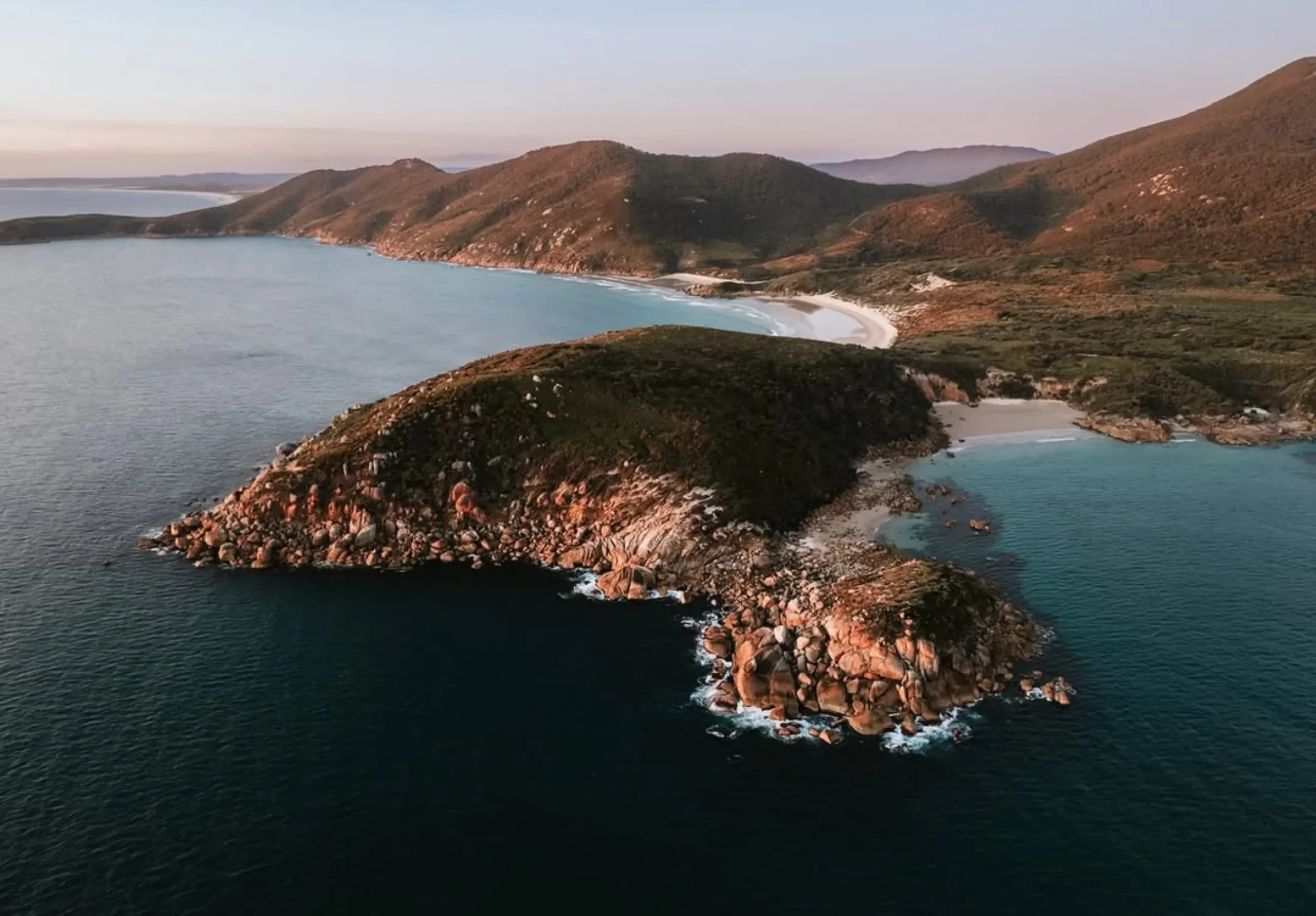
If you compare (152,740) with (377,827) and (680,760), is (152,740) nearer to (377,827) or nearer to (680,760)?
(377,827)

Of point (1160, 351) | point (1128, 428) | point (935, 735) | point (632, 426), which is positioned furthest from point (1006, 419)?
point (935, 735)

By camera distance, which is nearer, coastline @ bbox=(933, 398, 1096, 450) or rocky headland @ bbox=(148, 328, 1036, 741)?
rocky headland @ bbox=(148, 328, 1036, 741)

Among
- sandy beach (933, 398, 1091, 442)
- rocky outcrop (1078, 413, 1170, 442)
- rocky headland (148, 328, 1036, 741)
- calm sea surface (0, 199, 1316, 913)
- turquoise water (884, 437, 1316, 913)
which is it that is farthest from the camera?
sandy beach (933, 398, 1091, 442)

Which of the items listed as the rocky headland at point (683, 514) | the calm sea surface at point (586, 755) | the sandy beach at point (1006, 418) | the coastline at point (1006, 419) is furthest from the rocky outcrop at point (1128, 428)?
the calm sea surface at point (586, 755)

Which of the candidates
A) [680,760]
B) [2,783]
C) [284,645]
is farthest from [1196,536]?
[2,783]

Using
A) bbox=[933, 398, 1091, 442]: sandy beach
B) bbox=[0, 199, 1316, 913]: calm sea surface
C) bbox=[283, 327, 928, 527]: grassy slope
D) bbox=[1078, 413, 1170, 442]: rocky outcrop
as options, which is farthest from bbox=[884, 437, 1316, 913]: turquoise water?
bbox=[283, 327, 928, 527]: grassy slope

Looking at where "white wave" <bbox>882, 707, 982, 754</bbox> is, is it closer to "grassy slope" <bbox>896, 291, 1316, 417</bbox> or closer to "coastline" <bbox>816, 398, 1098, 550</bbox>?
"coastline" <bbox>816, 398, 1098, 550</bbox>
